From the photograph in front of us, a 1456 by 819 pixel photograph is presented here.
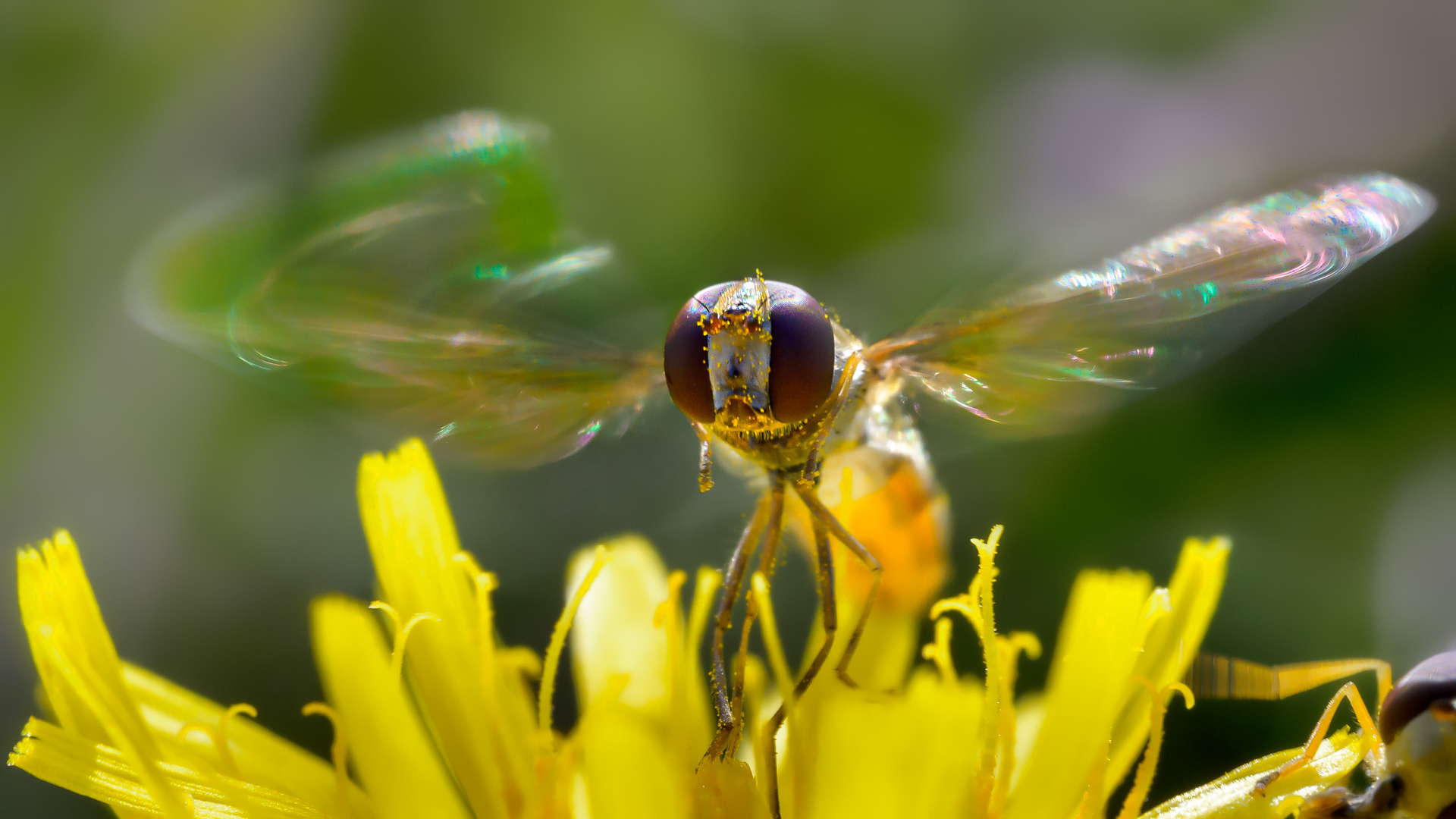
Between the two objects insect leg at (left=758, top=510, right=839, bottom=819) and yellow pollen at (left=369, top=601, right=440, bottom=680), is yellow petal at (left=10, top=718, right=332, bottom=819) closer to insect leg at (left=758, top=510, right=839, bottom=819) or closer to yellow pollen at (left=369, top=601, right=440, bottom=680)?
yellow pollen at (left=369, top=601, right=440, bottom=680)

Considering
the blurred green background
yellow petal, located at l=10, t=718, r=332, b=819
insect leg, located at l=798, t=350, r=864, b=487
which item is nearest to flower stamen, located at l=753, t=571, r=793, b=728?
insect leg, located at l=798, t=350, r=864, b=487

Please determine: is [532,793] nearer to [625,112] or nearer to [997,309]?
[997,309]

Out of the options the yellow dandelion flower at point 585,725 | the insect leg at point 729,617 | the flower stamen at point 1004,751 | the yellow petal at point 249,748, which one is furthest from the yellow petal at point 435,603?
the flower stamen at point 1004,751

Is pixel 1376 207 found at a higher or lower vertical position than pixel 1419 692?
higher

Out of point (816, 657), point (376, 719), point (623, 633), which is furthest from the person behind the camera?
point (623, 633)

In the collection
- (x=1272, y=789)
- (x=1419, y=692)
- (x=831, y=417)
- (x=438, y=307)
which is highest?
(x=438, y=307)

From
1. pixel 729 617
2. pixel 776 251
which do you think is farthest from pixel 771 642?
pixel 776 251

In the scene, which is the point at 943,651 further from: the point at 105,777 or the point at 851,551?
the point at 105,777

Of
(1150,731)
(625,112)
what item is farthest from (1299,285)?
(625,112)
